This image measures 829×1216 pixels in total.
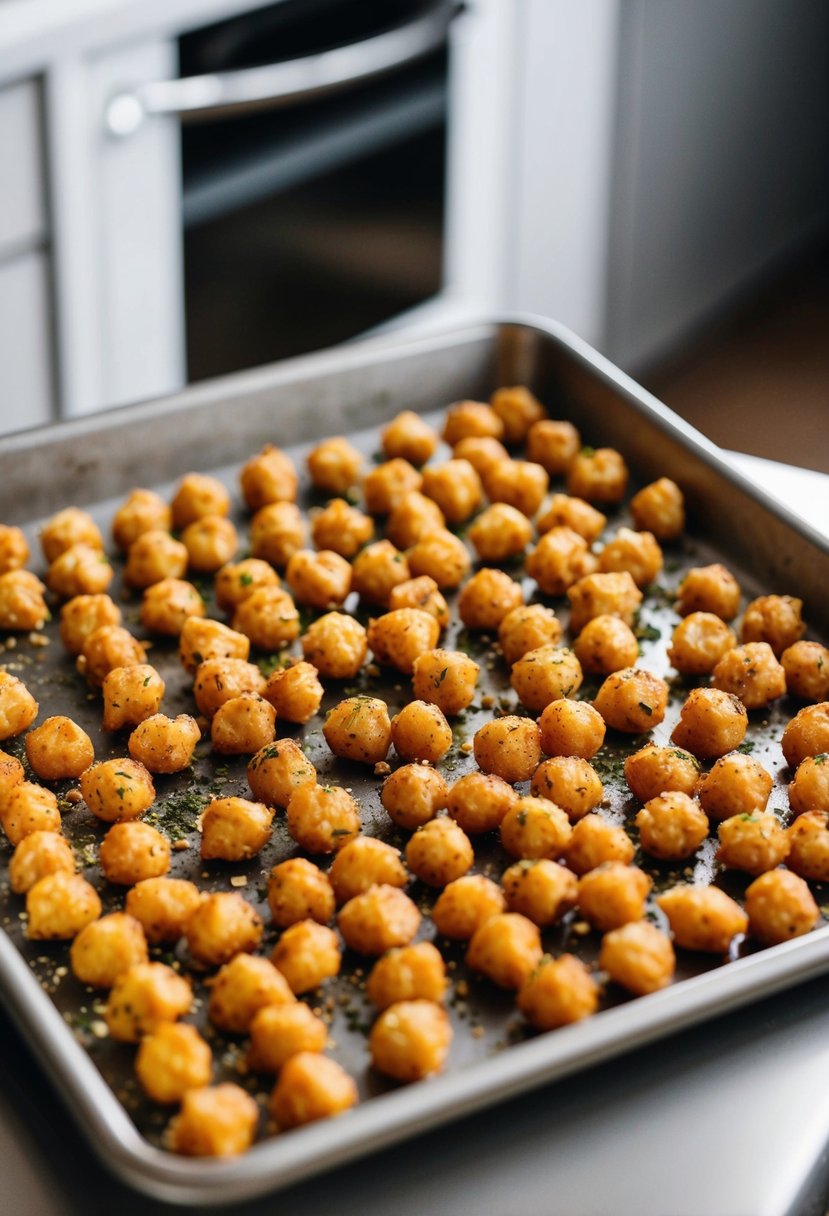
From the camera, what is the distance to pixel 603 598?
2.18 meters

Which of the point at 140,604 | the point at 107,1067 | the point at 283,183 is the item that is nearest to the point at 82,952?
the point at 107,1067

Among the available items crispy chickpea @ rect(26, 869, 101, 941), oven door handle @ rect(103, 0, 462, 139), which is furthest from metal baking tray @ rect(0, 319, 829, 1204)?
oven door handle @ rect(103, 0, 462, 139)

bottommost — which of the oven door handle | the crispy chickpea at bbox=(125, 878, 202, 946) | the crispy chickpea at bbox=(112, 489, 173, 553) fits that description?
the crispy chickpea at bbox=(125, 878, 202, 946)

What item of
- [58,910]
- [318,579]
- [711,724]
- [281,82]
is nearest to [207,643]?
[318,579]

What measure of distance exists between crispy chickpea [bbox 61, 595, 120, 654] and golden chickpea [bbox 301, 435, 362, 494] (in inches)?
18.4

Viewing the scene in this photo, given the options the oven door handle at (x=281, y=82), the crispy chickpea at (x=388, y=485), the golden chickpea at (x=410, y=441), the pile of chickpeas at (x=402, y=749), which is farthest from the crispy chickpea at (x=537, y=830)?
the oven door handle at (x=281, y=82)

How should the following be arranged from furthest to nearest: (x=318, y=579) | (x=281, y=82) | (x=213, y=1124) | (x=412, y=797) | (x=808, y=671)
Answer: (x=281, y=82), (x=318, y=579), (x=808, y=671), (x=412, y=797), (x=213, y=1124)

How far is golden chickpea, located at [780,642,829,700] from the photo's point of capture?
2.04 meters

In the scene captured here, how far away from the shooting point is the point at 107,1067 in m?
1.49

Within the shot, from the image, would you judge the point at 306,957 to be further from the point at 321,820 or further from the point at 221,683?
the point at 221,683

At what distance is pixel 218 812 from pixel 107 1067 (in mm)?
338

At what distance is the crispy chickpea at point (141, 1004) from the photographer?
4.88 feet

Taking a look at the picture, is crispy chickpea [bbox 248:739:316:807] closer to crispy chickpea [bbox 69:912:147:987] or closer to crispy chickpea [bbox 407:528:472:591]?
crispy chickpea [bbox 69:912:147:987]

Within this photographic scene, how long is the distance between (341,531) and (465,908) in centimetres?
85
